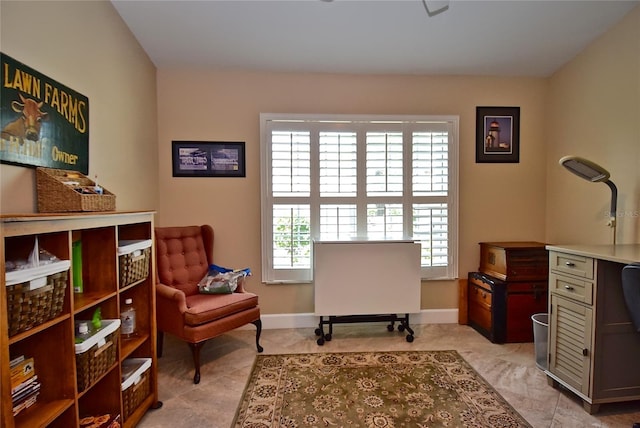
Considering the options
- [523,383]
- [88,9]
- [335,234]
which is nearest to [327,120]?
[335,234]

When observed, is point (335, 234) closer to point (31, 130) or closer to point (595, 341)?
point (595, 341)

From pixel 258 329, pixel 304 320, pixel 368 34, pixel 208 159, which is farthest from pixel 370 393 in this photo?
pixel 368 34

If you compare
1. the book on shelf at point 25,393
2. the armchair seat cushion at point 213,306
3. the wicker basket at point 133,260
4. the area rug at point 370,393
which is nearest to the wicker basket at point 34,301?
the book on shelf at point 25,393

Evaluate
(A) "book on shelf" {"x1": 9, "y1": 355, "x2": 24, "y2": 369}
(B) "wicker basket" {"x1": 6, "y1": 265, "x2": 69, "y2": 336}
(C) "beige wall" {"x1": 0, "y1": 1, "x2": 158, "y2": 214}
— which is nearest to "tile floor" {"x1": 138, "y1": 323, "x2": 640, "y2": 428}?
(A) "book on shelf" {"x1": 9, "y1": 355, "x2": 24, "y2": 369}

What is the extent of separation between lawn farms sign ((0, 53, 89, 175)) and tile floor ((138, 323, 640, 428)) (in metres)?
1.59

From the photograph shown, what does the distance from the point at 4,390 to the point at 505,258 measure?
326cm

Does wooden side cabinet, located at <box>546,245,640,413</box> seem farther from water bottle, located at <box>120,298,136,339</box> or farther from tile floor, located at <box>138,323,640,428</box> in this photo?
water bottle, located at <box>120,298,136,339</box>

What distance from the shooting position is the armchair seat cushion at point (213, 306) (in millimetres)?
2217

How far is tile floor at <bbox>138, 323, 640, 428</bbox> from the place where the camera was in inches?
72.1

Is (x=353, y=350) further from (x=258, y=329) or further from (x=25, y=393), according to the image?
(x=25, y=393)

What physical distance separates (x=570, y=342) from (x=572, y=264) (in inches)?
19.8

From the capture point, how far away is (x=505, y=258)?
2.79 metres

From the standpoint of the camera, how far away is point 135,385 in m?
1.76

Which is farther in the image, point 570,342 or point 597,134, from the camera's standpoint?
point 597,134
